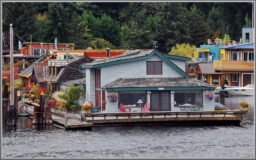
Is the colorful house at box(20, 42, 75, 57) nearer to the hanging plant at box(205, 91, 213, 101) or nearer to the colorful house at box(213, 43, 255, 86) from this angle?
the colorful house at box(213, 43, 255, 86)

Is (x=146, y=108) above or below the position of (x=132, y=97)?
below

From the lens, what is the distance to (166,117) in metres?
58.0

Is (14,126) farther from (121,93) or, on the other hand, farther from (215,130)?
(215,130)

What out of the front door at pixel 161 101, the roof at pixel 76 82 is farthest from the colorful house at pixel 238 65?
the front door at pixel 161 101

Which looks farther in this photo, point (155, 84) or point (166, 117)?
point (155, 84)

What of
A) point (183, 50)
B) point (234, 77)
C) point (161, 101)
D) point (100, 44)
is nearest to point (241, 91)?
point (234, 77)

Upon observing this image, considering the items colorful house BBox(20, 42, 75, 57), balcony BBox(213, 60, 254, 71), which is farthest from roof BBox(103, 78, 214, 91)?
colorful house BBox(20, 42, 75, 57)

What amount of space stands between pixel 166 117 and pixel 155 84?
4802 millimetres

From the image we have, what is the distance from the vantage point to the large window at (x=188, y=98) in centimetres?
6222

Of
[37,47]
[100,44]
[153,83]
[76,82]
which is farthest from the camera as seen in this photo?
[100,44]

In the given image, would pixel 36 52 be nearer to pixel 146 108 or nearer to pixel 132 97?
pixel 132 97

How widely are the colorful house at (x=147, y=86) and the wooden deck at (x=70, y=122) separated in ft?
9.14

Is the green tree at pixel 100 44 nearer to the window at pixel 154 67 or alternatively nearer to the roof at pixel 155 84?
the window at pixel 154 67

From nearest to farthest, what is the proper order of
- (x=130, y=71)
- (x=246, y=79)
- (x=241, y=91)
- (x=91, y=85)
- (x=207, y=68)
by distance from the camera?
1. (x=130, y=71)
2. (x=91, y=85)
3. (x=241, y=91)
4. (x=246, y=79)
5. (x=207, y=68)
